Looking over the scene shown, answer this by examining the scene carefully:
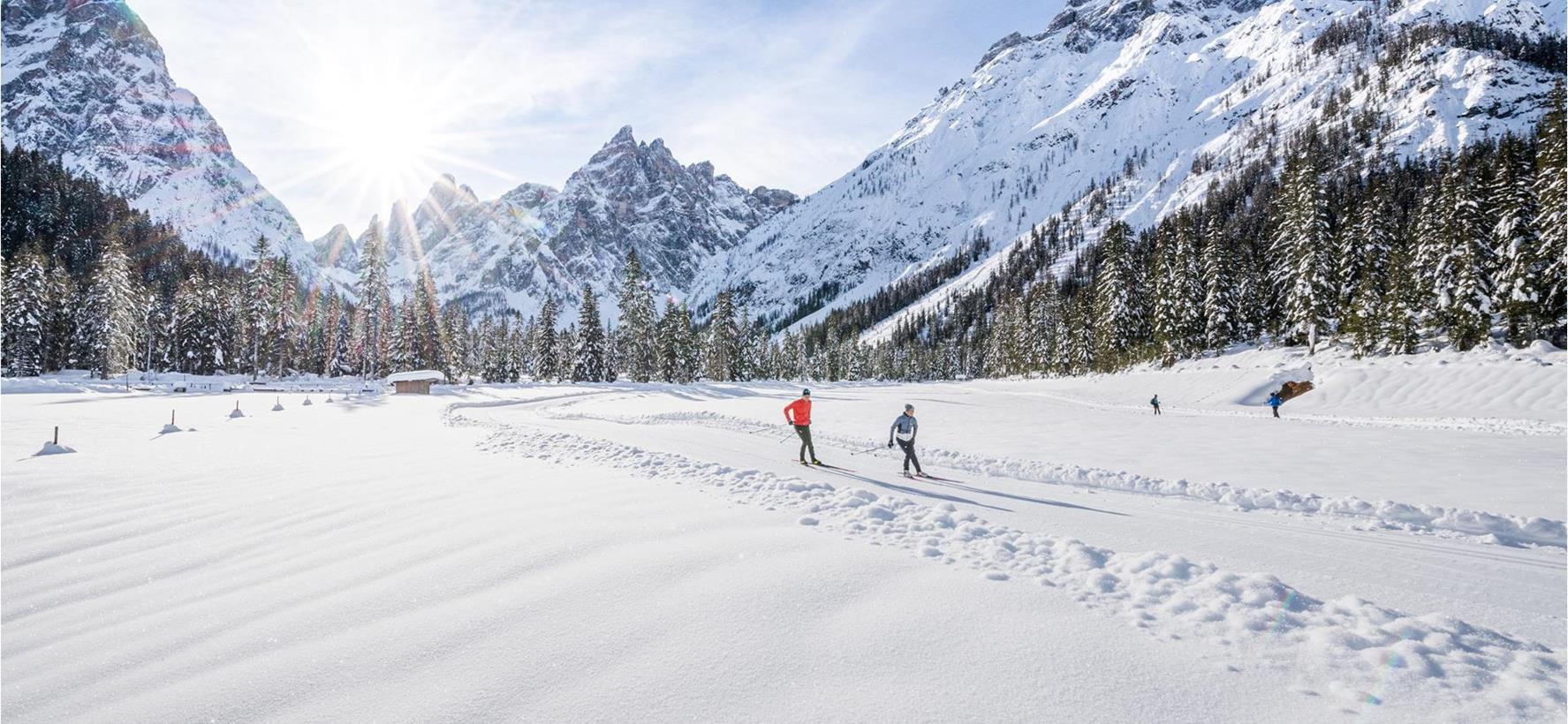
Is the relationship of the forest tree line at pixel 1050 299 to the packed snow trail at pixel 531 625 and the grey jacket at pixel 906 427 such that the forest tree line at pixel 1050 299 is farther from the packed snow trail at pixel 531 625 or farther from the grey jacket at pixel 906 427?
the packed snow trail at pixel 531 625

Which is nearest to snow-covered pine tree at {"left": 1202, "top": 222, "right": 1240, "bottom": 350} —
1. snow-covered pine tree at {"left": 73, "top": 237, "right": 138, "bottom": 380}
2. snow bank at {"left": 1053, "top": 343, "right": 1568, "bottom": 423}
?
snow bank at {"left": 1053, "top": 343, "right": 1568, "bottom": 423}

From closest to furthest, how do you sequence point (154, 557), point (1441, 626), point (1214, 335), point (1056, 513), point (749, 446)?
1. point (1441, 626)
2. point (154, 557)
3. point (1056, 513)
4. point (749, 446)
5. point (1214, 335)

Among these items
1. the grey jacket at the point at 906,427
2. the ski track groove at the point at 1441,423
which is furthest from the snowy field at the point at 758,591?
the ski track groove at the point at 1441,423

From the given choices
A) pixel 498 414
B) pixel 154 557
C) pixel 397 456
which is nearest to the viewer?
pixel 154 557

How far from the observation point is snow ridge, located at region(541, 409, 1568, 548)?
8406 mm

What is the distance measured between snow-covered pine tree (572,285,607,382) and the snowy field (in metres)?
51.8

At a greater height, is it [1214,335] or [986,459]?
Answer: [1214,335]

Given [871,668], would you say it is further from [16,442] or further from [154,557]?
[16,442]

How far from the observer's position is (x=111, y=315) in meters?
52.0

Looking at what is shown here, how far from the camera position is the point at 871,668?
3.72 metres

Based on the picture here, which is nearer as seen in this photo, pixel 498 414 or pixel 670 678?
→ pixel 670 678

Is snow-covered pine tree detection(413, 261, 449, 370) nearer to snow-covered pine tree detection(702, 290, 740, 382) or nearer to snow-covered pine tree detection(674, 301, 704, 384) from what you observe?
snow-covered pine tree detection(674, 301, 704, 384)

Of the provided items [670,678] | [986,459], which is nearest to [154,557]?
[670,678]

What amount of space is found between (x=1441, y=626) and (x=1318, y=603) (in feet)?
2.23
